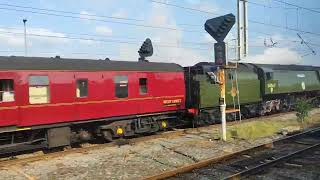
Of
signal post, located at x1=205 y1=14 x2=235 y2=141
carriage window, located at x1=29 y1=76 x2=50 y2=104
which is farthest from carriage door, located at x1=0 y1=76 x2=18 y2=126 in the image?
signal post, located at x1=205 y1=14 x2=235 y2=141

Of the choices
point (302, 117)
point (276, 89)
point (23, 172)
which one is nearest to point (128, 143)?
point (23, 172)

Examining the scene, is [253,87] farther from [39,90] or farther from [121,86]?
[39,90]

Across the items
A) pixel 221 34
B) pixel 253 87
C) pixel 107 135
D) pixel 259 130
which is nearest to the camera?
pixel 221 34

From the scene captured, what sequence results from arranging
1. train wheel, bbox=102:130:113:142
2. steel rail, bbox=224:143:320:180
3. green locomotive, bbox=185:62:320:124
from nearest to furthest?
1. steel rail, bbox=224:143:320:180
2. train wheel, bbox=102:130:113:142
3. green locomotive, bbox=185:62:320:124

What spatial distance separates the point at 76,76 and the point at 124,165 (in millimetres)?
4810

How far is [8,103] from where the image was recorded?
45.5ft

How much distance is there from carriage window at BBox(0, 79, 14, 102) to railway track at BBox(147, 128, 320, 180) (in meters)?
5.96

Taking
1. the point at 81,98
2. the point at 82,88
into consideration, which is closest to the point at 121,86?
the point at 82,88

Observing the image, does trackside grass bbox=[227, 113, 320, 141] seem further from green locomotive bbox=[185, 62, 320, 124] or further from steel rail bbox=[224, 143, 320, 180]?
steel rail bbox=[224, 143, 320, 180]

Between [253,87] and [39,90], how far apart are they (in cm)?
1549

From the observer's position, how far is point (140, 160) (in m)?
13.4

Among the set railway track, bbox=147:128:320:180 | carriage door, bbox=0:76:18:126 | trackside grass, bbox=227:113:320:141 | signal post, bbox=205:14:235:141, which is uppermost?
signal post, bbox=205:14:235:141

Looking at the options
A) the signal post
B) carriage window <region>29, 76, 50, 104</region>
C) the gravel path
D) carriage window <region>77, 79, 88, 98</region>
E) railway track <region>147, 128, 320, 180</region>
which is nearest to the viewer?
railway track <region>147, 128, 320, 180</region>

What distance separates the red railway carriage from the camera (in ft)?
46.5
